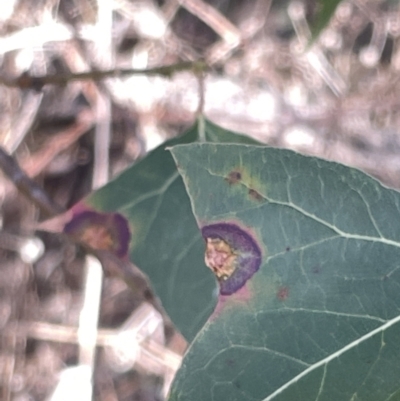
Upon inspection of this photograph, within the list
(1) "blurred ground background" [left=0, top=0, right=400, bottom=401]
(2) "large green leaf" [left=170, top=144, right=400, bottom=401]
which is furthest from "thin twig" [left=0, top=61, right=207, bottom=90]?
(1) "blurred ground background" [left=0, top=0, right=400, bottom=401]

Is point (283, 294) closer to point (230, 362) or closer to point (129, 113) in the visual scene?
point (230, 362)

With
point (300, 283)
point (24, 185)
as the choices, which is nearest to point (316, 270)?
point (300, 283)

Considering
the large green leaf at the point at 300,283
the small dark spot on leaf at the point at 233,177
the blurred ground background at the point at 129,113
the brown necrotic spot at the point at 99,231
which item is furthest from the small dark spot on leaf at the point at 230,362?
the blurred ground background at the point at 129,113

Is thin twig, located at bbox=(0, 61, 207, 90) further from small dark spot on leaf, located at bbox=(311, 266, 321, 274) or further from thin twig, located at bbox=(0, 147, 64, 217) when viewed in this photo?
small dark spot on leaf, located at bbox=(311, 266, 321, 274)

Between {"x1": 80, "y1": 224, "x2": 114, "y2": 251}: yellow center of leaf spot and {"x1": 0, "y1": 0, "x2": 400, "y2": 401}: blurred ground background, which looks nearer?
{"x1": 80, "y1": 224, "x2": 114, "y2": 251}: yellow center of leaf spot

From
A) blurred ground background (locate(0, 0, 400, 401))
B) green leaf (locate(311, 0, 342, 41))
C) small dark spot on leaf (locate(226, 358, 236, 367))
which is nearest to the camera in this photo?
small dark spot on leaf (locate(226, 358, 236, 367))

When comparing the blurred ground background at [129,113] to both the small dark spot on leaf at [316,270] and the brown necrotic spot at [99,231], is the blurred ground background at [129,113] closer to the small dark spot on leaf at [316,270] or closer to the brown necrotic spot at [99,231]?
the brown necrotic spot at [99,231]

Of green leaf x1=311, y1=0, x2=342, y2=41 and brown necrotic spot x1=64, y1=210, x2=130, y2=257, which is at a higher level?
green leaf x1=311, y1=0, x2=342, y2=41
